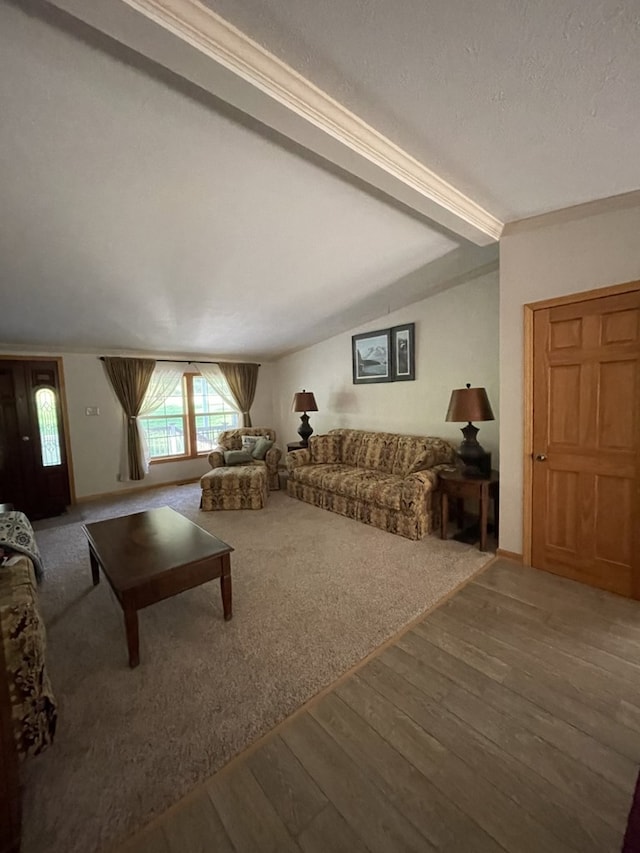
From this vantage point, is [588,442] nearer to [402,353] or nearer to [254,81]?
[402,353]

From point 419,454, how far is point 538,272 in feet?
6.46

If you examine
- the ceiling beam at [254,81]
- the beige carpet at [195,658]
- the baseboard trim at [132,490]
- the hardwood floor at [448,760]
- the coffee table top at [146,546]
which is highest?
the ceiling beam at [254,81]

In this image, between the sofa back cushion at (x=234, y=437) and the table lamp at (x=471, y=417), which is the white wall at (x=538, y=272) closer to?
the table lamp at (x=471, y=417)

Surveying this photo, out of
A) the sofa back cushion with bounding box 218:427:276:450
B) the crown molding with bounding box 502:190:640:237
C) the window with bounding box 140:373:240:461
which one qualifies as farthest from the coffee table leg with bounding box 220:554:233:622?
the window with bounding box 140:373:240:461

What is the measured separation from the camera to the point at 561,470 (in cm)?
255

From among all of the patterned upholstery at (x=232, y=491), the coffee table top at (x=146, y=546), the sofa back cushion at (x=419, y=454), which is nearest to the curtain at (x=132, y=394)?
the patterned upholstery at (x=232, y=491)

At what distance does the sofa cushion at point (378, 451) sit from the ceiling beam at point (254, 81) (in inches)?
107

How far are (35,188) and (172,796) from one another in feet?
9.28

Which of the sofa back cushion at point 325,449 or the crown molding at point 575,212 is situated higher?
the crown molding at point 575,212

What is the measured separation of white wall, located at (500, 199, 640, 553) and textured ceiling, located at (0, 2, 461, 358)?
2.31 feet

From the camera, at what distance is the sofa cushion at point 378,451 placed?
4.25 meters

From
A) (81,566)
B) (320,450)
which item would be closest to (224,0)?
(81,566)

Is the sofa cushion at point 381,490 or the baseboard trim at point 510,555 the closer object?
the baseboard trim at point 510,555

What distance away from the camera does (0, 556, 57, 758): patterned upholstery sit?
133cm
